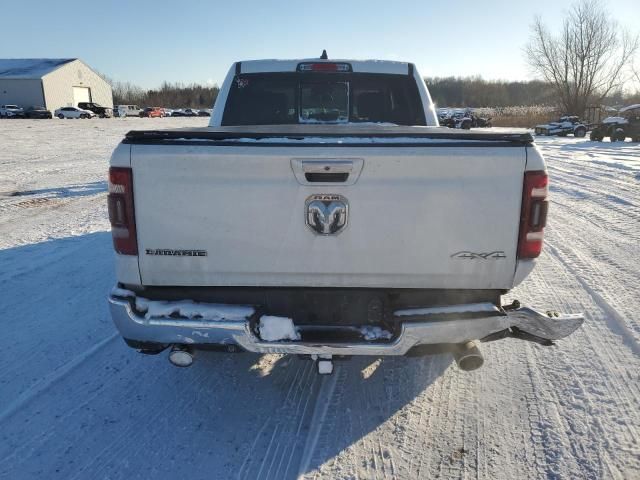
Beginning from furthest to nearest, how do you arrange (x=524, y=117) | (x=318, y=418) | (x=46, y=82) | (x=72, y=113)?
(x=46, y=82), (x=72, y=113), (x=524, y=117), (x=318, y=418)

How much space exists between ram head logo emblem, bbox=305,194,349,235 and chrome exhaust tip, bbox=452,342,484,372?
1.06m

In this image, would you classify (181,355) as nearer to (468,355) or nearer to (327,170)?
(327,170)

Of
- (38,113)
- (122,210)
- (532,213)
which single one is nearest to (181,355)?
(122,210)

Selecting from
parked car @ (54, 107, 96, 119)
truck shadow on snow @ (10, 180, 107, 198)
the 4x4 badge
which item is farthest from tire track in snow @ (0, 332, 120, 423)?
parked car @ (54, 107, 96, 119)

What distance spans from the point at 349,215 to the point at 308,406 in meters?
1.43

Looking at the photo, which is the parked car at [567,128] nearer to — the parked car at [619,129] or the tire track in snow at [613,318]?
the parked car at [619,129]

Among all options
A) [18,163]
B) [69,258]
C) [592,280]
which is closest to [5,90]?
[18,163]

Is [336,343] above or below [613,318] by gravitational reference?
above

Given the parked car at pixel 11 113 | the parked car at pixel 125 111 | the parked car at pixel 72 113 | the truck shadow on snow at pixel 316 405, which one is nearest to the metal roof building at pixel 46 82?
the parked car at pixel 125 111

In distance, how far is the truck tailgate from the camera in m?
2.49

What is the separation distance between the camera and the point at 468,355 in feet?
9.38

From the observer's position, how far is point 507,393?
3.34 metres

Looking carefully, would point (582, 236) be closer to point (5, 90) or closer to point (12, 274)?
point (12, 274)

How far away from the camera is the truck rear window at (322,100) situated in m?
4.72
